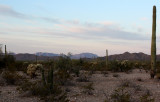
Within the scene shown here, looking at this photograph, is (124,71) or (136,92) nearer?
(136,92)

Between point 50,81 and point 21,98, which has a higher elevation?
point 50,81

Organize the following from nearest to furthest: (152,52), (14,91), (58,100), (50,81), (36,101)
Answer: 1. (58,100)
2. (36,101)
3. (50,81)
4. (14,91)
5. (152,52)

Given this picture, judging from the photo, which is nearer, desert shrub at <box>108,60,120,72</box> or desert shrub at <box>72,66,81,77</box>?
desert shrub at <box>72,66,81,77</box>

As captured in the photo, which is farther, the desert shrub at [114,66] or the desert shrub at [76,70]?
the desert shrub at [114,66]

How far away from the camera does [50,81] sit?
369 inches

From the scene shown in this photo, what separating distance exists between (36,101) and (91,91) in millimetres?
2856

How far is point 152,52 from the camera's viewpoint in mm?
14852

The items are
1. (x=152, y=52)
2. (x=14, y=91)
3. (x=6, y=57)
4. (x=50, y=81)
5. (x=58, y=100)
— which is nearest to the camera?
(x=58, y=100)

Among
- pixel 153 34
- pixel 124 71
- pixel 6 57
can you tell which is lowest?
pixel 124 71

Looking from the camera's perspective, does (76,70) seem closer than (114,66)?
Yes

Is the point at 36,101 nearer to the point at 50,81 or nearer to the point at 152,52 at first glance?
the point at 50,81

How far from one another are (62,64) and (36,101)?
26.7ft

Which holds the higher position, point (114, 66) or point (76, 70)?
point (76, 70)

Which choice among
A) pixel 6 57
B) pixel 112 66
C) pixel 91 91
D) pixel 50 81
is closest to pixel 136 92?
pixel 91 91
